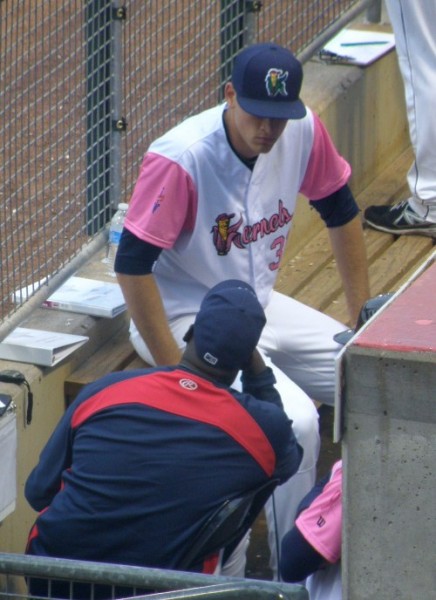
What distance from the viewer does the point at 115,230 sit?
456cm

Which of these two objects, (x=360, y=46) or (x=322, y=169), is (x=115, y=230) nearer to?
(x=322, y=169)

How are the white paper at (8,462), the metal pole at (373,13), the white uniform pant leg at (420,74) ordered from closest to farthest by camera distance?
the white paper at (8,462) < the white uniform pant leg at (420,74) < the metal pole at (373,13)

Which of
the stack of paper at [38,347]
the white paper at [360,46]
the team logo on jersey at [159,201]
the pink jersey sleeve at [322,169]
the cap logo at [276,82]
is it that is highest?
the cap logo at [276,82]

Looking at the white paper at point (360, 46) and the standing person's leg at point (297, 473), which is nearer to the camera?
the standing person's leg at point (297, 473)

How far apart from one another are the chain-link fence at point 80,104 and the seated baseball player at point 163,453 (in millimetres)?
1120

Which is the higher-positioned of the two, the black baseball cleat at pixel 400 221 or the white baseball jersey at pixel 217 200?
the white baseball jersey at pixel 217 200

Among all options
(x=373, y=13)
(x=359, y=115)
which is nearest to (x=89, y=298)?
(x=359, y=115)

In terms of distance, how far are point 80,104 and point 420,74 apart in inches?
62.2

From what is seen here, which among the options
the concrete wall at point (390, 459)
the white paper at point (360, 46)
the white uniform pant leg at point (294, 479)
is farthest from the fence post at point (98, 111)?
the concrete wall at point (390, 459)

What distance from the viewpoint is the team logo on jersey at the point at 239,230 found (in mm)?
3852

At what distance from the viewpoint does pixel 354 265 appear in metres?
4.16

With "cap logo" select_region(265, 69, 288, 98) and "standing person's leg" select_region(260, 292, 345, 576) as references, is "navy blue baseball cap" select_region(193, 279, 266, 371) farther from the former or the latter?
"cap logo" select_region(265, 69, 288, 98)

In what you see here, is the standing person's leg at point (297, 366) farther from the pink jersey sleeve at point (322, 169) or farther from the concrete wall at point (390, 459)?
the concrete wall at point (390, 459)

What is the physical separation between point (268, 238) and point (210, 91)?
1436mm
